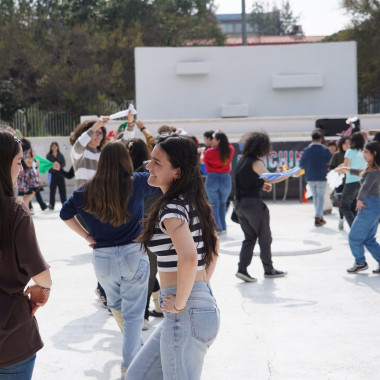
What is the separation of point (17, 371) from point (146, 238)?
0.82 metres

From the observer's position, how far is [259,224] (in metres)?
8.02

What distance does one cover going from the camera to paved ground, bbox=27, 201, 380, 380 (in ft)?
16.6

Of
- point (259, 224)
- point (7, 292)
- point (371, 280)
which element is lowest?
point (371, 280)

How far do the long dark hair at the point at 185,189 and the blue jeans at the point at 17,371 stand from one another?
0.77 metres

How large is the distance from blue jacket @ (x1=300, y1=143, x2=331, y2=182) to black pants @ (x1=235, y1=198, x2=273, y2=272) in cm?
500

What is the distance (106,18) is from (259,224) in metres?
36.5

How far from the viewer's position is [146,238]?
327 centimetres

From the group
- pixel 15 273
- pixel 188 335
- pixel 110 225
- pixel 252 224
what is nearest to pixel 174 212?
pixel 188 335

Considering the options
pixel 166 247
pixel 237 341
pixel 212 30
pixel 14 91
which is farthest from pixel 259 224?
pixel 212 30

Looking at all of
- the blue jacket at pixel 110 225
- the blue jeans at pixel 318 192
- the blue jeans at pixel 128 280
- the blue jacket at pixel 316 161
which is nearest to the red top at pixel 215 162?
the blue jacket at pixel 316 161

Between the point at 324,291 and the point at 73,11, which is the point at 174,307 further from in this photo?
the point at 73,11

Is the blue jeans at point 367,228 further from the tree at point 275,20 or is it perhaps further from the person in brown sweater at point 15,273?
the tree at point 275,20

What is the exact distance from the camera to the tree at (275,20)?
8181 centimetres

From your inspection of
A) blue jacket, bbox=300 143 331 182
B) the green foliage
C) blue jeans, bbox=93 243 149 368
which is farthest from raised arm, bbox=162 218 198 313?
the green foliage
